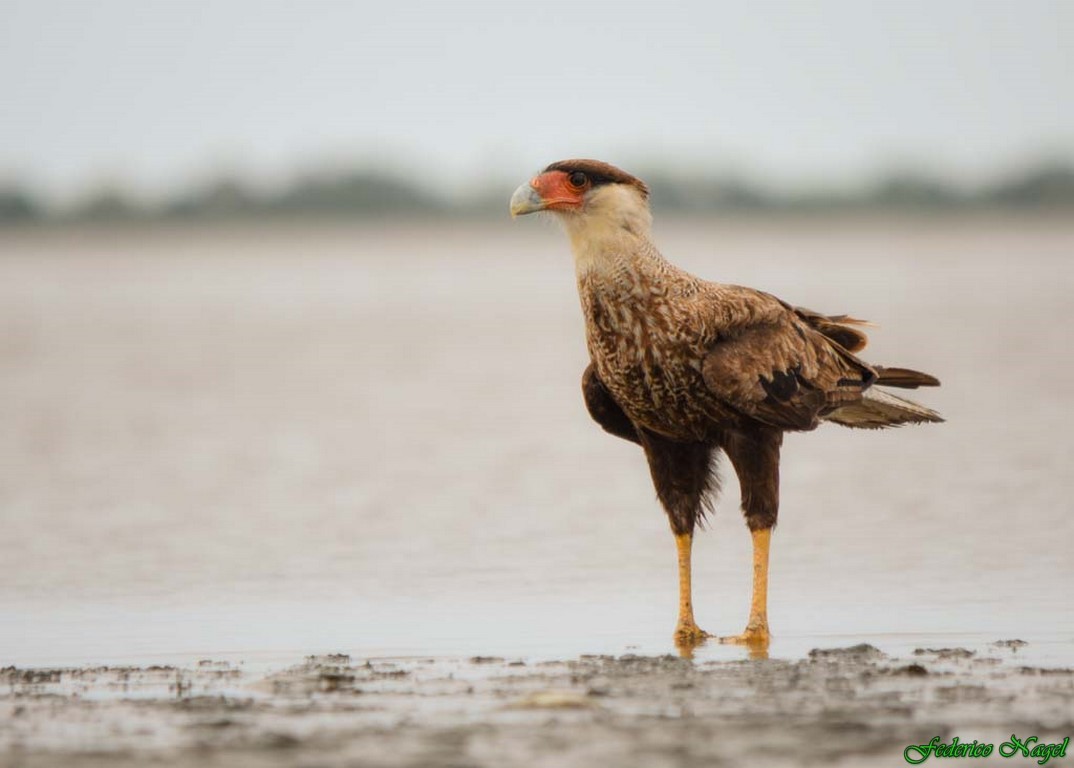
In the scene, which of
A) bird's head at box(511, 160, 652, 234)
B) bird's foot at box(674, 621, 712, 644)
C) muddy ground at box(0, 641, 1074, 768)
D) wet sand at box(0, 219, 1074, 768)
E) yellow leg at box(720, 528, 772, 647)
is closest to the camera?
muddy ground at box(0, 641, 1074, 768)

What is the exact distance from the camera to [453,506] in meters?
16.2

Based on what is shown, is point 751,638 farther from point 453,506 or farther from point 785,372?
point 453,506

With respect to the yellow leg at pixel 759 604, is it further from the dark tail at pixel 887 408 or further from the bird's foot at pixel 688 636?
the dark tail at pixel 887 408

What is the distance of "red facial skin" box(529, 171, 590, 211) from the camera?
10.5m

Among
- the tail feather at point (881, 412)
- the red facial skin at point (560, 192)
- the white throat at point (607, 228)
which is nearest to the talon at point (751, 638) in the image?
the tail feather at point (881, 412)

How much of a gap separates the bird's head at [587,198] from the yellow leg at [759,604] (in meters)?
1.69

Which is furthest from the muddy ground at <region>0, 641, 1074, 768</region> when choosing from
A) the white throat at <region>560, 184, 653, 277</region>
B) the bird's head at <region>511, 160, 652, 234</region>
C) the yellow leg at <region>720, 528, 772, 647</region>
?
the bird's head at <region>511, 160, 652, 234</region>

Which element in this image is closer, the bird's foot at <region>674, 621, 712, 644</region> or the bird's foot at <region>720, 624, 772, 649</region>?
the bird's foot at <region>720, 624, 772, 649</region>

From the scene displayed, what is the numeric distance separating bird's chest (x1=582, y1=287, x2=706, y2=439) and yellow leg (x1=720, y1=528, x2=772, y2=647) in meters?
0.79

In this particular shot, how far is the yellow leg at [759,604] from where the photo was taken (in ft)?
33.3

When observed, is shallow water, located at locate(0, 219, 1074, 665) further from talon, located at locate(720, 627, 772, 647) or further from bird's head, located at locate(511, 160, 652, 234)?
bird's head, located at locate(511, 160, 652, 234)

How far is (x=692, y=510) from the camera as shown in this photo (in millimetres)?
10875
